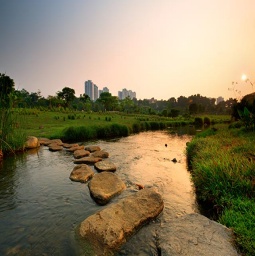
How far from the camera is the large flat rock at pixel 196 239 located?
396 centimetres

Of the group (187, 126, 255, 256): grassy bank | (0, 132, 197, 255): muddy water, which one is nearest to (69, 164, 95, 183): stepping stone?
(0, 132, 197, 255): muddy water

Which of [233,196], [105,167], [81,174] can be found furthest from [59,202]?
[233,196]

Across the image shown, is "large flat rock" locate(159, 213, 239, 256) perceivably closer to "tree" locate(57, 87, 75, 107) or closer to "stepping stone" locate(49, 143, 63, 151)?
"stepping stone" locate(49, 143, 63, 151)

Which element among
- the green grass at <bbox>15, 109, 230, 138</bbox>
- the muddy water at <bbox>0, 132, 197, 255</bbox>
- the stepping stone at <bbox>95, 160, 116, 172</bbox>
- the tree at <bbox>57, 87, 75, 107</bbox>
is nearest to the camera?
the muddy water at <bbox>0, 132, 197, 255</bbox>

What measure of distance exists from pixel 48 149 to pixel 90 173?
7.37m

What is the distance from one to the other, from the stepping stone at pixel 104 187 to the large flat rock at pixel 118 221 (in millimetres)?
1136

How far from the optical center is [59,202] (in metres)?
7.14

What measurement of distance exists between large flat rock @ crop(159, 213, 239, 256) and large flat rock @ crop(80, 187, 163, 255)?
0.93 m

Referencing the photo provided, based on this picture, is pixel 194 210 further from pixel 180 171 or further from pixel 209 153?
pixel 180 171

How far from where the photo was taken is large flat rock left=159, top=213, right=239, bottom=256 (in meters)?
3.96

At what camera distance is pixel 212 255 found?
381 centimetres

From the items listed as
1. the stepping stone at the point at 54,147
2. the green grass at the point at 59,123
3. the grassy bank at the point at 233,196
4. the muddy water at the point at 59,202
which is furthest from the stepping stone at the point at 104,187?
the green grass at the point at 59,123

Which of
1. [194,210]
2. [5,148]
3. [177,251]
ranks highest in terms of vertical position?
[5,148]

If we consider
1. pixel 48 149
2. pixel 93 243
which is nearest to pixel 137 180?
pixel 93 243
